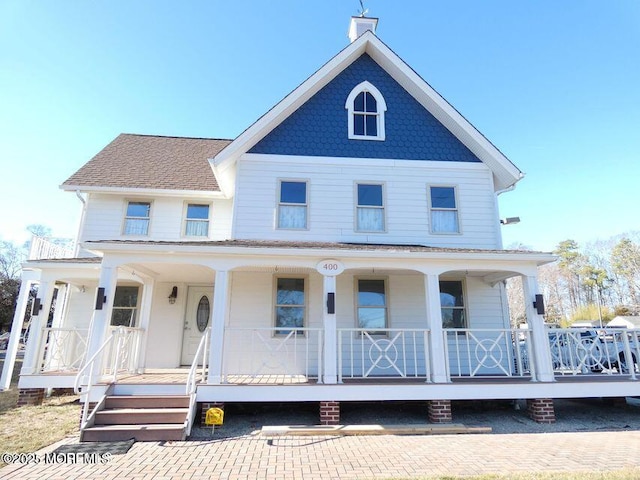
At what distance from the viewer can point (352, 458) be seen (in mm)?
5660

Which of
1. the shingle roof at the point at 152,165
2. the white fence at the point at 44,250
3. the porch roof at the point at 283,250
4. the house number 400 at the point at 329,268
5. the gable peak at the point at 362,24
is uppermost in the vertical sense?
the gable peak at the point at 362,24

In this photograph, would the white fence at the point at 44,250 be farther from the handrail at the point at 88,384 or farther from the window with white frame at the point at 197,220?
the handrail at the point at 88,384

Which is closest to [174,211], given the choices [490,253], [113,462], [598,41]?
[113,462]

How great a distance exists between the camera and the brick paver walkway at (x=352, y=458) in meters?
5.05

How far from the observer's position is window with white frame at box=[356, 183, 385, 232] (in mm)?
10609

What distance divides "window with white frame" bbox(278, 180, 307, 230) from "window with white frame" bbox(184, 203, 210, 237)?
291 cm

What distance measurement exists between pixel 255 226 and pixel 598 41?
13655 millimetres

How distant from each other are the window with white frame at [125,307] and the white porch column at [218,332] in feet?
15.5

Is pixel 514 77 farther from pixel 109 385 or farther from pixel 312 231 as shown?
pixel 109 385

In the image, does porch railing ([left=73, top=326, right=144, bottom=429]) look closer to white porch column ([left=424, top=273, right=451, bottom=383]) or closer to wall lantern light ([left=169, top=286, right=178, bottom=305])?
wall lantern light ([left=169, top=286, right=178, bottom=305])

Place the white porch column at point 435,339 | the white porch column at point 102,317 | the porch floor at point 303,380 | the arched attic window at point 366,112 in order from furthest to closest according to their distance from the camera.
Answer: the arched attic window at point 366,112, the white porch column at point 435,339, the porch floor at point 303,380, the white porch column at point 102,317

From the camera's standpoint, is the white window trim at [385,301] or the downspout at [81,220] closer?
the white window trim at [385,301]

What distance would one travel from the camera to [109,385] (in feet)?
23.9

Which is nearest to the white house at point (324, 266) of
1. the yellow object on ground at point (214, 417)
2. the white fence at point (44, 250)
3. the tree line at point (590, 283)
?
the white fence at point (44, 250)
